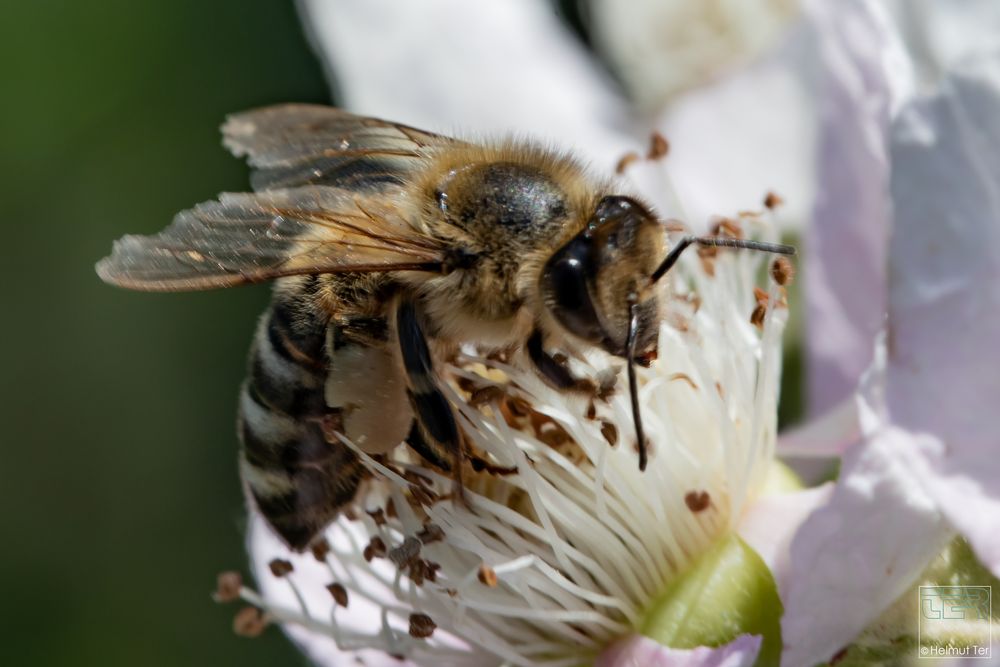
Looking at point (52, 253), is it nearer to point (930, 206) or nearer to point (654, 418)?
point (654, 418)

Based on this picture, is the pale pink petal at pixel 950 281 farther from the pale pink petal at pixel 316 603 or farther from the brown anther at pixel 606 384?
the pale pink petal at pixel 316 603

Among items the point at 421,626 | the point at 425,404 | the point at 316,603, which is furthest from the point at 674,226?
the point at 316,603

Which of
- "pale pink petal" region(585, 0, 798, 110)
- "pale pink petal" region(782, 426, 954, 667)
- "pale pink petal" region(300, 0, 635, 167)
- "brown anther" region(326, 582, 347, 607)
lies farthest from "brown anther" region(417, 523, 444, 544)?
"pale pink petal" region(585, 0, 798, 110)

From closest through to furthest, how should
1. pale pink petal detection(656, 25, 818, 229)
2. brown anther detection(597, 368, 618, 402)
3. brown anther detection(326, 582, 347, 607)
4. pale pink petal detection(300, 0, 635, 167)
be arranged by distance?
brown anther detection(597, 368, 618, 402), brown anther detection(326, 582, 347, 607), pale pink petal detection(656, 25, 818, 229), pale pink petal detection(300, 0, 635, 167)

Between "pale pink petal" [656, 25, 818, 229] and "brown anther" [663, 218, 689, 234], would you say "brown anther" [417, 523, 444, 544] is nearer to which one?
"brown anther" [663, 218, 689, 234]

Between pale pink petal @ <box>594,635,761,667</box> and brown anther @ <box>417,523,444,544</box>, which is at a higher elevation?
brown anther @ <box>417,523,444,544</box>

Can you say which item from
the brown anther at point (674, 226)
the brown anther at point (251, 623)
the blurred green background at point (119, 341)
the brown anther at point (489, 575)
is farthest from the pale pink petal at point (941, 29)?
the blurred green background at point (119, 341)

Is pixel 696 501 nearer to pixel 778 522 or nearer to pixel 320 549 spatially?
pixel 778 522
